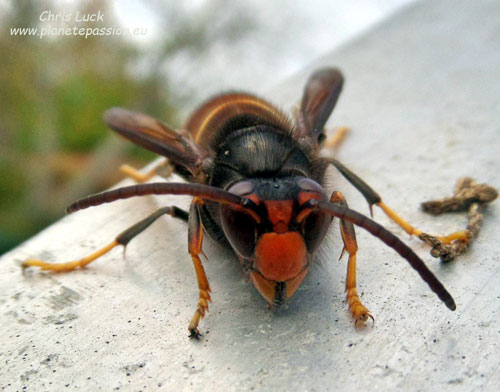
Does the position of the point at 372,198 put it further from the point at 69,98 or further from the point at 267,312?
the point at 69,98

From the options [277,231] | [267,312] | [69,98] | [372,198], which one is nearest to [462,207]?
[372,198]

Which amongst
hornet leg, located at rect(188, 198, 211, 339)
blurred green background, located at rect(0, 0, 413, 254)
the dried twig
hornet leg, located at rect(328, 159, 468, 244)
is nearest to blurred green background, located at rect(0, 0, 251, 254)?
blurred green background, located at rect(0, 0, 413, 254)

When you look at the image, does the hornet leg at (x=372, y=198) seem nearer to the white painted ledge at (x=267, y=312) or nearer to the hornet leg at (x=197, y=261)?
the white painted ledge at (x=267, y=312)

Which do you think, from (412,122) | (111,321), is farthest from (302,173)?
(412,122)

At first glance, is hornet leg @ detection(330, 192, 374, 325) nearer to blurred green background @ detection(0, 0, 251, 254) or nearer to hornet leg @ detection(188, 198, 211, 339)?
hornet leg @ detection(188, 198, 211, 339)

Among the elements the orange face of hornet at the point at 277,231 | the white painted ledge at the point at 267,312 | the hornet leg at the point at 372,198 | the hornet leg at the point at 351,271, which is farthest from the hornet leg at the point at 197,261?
the hornet leg at the point at 372,198
